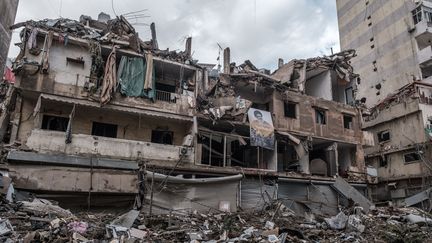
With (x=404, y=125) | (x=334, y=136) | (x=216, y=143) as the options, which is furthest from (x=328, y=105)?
(x=216, y=143)

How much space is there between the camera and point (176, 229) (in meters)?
10.8

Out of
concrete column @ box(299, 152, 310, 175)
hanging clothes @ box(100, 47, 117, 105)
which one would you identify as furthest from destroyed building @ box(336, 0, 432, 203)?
hanging clothes @ box(100, 47, 117, 105)

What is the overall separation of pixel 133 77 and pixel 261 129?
765cm

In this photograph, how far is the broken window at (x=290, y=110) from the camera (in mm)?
23308

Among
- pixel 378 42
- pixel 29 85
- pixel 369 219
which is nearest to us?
pixel 369 219

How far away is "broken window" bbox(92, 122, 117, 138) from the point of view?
718 inches

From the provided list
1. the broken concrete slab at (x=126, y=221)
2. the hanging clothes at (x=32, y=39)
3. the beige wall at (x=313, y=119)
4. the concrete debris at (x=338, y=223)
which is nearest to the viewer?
the broken concrete slab at (x=126, y=221)

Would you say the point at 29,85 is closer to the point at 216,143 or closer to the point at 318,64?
the point at 216,143

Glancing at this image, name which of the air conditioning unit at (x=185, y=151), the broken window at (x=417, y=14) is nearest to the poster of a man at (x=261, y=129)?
the air conditioning unit at (x=185, y=151)

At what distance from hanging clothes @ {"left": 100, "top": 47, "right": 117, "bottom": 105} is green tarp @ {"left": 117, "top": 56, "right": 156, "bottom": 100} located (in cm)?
41

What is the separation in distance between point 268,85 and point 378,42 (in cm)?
1914

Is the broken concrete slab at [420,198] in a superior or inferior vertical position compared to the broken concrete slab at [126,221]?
superior

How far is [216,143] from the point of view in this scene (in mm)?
21562

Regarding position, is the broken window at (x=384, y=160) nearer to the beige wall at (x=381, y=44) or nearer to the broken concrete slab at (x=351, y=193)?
the beige wall at (x=381, y=44)
